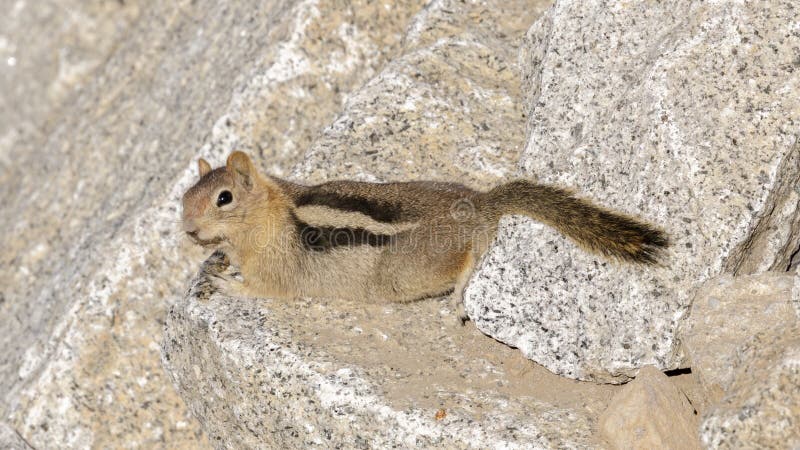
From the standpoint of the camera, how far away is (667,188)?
514 centimetres

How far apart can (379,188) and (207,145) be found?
223cm

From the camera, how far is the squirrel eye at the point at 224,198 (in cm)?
645

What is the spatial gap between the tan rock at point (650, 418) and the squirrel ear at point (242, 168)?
3.09 metres

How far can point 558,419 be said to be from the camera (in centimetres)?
499

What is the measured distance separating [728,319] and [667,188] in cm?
82

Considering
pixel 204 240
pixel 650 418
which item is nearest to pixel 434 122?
pixel 204 240

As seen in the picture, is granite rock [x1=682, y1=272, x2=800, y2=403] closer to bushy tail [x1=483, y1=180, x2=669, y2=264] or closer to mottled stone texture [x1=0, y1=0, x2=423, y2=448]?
bushy tail [x1=483, y1=180, x2=669, y2=264]

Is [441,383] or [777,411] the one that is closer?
[777,411]

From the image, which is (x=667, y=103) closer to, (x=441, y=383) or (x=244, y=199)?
(x=441, y=383)

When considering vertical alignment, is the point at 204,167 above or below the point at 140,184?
above

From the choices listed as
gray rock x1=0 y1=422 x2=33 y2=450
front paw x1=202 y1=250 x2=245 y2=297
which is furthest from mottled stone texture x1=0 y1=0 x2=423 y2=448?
front paw x1=202 y1=250 x2=245 y2=297

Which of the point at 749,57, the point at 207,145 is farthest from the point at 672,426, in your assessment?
the point at 207,145

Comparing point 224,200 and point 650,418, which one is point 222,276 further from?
point 650,418

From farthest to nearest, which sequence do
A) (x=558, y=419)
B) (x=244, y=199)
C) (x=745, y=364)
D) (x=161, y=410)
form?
(x=161, y=410) < (x=244, y=199) < (x=558, y=419) < (x=745, y=364)
